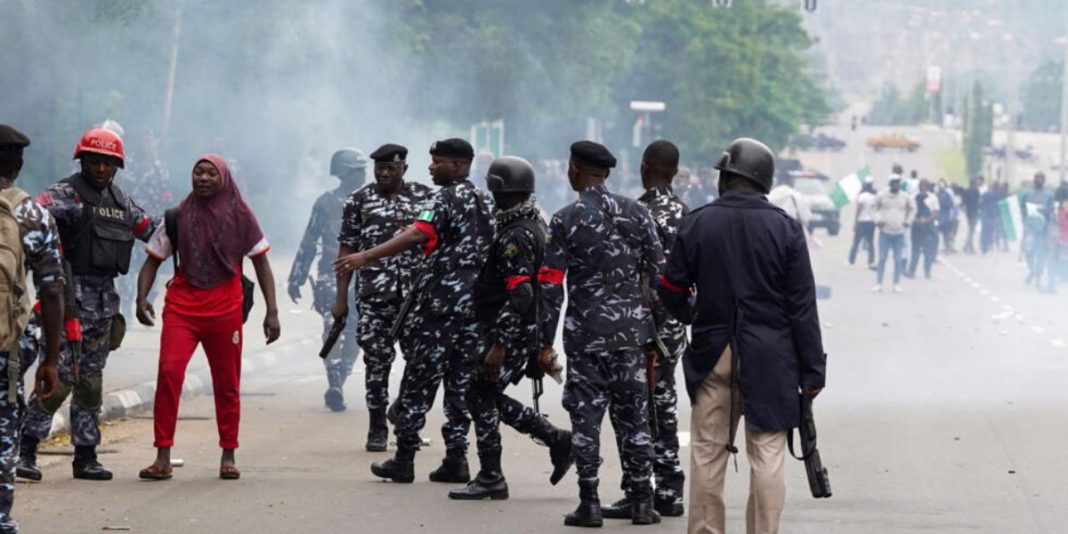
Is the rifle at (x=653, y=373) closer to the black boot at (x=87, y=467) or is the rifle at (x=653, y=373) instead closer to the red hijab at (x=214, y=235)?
the red hijab at (x=214, y=235)

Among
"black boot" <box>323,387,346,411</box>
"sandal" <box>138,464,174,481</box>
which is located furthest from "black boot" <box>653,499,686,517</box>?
"black boot" <box>323,387,346,411</box>

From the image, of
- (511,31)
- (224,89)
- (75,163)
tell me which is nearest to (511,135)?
(511,31)

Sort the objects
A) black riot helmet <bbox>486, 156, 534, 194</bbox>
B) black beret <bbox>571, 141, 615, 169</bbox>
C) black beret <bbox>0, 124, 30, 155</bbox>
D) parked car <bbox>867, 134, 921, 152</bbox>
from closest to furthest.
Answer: black beret <bbox>0, 124, 30, 155</bbox> → black beret <bbox>571, 141, 615, 169</bbox> → black riot helmet <bbox>486, 156, 534, 194</bbox> → parked car <bbox>867, 134, 921, 152</bbox>

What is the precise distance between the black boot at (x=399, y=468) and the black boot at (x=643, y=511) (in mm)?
1451

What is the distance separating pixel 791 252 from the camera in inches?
258

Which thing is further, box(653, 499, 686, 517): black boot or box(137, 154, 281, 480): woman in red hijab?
box(137, 154, 281, 480): woman in red hijab

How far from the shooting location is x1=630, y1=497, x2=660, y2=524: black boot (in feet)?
26.1

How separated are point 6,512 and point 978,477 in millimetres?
4866

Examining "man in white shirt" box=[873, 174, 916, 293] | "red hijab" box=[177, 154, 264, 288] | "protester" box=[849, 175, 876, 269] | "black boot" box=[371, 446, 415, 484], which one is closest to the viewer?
"red hijab" box=[177, 154, 264, 288]

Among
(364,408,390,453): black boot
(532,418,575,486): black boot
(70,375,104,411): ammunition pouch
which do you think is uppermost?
(70,375,104,411): ammunition pouch

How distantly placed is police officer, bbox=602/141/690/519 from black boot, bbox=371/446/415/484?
1.26 metres

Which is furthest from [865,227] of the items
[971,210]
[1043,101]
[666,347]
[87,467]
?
[1043,101]

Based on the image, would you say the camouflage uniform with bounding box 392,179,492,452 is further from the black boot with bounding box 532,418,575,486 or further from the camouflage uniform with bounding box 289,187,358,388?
the camouflage uniform with bounding box 289,187,358,388

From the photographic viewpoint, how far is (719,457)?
6.71 m
